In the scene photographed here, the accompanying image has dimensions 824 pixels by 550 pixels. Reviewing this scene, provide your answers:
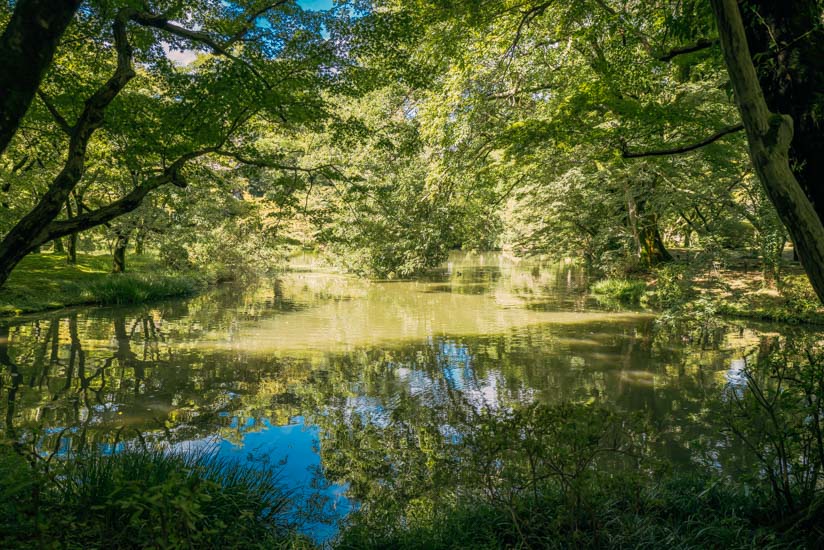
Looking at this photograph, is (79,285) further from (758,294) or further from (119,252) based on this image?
(758,294)

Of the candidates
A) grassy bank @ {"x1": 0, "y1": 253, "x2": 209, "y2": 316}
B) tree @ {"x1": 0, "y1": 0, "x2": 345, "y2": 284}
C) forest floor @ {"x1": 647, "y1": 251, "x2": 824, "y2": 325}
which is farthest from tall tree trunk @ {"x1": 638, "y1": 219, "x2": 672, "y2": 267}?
grassy bank @ {"x1": 0, "y1": 253, "x2": 209, "y2": 316}

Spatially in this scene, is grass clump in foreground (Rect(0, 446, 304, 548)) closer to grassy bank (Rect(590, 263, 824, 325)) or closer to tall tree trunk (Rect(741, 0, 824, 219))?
tall tree trunk (Rect(741, 0, 824, 219))

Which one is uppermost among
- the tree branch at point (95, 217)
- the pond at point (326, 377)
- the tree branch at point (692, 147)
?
the tree branch at point (692, 147)

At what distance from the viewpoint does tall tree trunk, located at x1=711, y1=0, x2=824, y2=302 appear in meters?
2.61

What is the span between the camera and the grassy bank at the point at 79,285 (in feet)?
48.5

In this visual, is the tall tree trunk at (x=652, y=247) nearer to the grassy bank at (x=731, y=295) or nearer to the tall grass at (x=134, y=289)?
the grassy bank at (x=731, y=295)

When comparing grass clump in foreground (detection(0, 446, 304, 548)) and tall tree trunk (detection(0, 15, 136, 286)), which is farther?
tall tree trunk (detection(0, 15, 136, 286))

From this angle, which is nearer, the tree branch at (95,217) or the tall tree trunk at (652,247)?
the tree branch at (95,217)

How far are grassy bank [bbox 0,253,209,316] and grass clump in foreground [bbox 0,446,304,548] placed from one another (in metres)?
13.4

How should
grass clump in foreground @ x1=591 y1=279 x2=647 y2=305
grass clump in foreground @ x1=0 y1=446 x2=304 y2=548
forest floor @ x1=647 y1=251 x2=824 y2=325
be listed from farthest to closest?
grass clump in foreground @ x1=591 y1=279 x2=647 y2=305 → forest floor @ x1=647 y1=251 x2=824 y2=325 → grass clump in foreground @ x1=0 y1=446 x2=304 y2=548

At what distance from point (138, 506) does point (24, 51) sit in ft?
7.72

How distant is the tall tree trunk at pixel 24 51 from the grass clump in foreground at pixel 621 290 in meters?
18.9

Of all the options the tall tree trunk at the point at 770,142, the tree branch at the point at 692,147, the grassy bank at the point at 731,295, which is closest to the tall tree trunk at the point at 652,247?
the grassy bank at the point at 731,295

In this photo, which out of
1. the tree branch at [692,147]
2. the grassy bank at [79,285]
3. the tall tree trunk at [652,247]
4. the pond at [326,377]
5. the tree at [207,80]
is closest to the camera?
the tree branch at [692,147]
